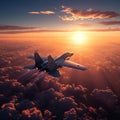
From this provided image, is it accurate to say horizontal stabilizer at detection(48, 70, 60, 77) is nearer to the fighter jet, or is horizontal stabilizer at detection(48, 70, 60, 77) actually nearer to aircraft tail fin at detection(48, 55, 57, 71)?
the fighter jet

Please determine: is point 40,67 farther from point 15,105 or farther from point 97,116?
point 97,116

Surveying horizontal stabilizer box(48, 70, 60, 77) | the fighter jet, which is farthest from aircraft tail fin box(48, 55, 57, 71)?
horizontal stabilizer box(48, 70, 60, 77)

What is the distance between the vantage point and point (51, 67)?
10050 centimetres

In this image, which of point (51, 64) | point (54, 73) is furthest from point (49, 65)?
point (54, 73)

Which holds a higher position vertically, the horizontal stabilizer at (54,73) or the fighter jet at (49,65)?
the fighter jet at (49,65)

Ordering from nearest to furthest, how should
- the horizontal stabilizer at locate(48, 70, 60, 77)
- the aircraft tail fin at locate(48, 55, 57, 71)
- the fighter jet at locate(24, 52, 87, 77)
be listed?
the horizontal stabilizer at locate(48, 70, 60, 77)
the fighter jet at locate(24, 52, 87, 77)
the aircraft tail fin at locate(48, 55, 57, 71)

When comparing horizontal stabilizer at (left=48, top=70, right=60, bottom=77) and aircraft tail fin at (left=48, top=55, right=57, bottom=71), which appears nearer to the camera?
horizontal stabilizer at (left=48, top=70, right=60, bottom=77)

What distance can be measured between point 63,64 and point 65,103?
8364 centimetres

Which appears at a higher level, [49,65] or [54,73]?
[49,65]

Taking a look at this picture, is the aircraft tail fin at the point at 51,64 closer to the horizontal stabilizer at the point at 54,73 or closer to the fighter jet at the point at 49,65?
the fighter jet at the point at 49,65

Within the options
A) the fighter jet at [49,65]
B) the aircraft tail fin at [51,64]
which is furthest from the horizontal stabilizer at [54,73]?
the aircraft tail fin at [51,64]

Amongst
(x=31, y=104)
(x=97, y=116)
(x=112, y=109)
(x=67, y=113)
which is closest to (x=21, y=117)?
(x=31, y=104)

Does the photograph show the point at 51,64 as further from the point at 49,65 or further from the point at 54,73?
the point at 54,73

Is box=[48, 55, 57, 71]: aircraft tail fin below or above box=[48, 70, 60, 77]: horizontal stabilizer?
above
